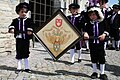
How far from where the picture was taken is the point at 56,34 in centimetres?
702

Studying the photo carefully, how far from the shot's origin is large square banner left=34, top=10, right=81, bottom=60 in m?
6.93

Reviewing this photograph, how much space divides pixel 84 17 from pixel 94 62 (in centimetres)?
248

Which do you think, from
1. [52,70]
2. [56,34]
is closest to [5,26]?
[52,70]

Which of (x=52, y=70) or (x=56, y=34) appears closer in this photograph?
(x=56, y=34)

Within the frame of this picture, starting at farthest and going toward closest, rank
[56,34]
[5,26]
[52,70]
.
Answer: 1. [5,26]
2. [52,70]
3. [56,34]

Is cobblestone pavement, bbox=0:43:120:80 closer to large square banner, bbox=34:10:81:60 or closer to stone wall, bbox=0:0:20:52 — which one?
stone wall, bbox=0:0:20:52

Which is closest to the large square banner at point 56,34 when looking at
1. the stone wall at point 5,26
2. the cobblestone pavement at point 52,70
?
the cobblestone pavement at point 52,70

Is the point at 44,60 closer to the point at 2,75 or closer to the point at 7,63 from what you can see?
the point at 7,63

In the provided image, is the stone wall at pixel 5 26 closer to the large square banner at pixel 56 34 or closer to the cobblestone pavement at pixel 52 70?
the cobblestone pavement at pixel 52 70

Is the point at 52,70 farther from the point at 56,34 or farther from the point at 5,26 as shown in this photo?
the point at 5,26

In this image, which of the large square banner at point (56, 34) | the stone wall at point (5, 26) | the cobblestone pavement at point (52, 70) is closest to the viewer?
the cobblestone pavement at point (52, 70)

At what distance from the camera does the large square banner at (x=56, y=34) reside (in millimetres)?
6934

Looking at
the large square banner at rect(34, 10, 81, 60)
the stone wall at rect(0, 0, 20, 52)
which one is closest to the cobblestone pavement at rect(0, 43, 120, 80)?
the stone wall at rect(0, 0, 20, 52)

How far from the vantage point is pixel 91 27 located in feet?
22.4
